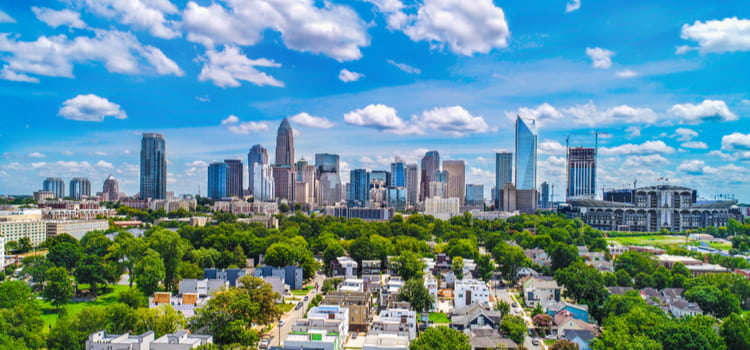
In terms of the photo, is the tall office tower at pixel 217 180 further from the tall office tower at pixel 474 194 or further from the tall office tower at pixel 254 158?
the tall office tower at pixel 474 194

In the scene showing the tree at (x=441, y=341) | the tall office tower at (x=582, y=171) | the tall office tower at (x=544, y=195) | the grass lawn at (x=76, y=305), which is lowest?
the grass lawn at (x=76, y=305)

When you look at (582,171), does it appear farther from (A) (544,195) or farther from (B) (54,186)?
(B) (54,186)

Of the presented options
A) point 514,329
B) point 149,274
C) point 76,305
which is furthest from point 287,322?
point 76,305

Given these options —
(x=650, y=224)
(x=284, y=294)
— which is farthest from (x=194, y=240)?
(x=650, y=224)

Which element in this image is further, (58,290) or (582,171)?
(582,171)

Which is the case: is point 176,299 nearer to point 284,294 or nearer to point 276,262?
point 284,294

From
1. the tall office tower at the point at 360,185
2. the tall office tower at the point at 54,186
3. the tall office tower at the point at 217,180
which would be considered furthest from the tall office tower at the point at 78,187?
the tall office tower at the point at 360,185
